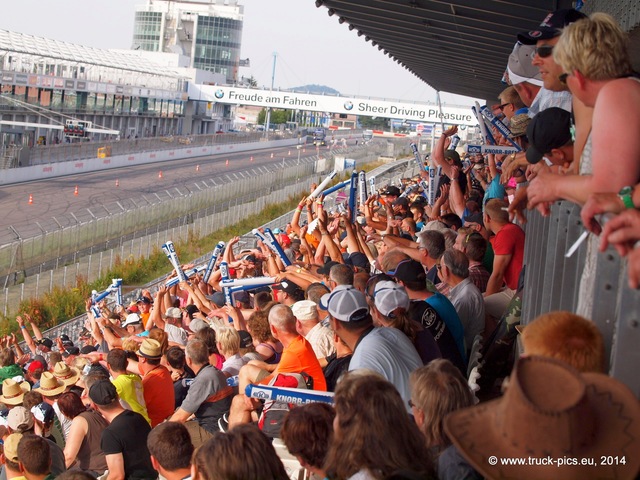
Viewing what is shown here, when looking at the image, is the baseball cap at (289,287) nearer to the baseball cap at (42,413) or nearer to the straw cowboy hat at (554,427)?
the baseball cap at (42,413)

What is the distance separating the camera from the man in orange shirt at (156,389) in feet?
23.5

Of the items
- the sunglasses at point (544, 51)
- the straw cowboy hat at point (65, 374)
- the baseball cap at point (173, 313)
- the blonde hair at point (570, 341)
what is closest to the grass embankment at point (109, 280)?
the baseball cap at point (173, 313)

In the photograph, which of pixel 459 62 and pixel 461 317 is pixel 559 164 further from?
pixel 459 62

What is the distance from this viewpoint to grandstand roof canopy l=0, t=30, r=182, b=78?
217ft

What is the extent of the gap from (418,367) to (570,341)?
5.87 ft

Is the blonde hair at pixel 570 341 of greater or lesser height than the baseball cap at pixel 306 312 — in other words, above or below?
above

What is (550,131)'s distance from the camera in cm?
416

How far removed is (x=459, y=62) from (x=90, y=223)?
1688 cm

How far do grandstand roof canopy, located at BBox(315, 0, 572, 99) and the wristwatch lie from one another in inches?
235

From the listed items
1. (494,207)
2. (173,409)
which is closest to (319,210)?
(494,207)

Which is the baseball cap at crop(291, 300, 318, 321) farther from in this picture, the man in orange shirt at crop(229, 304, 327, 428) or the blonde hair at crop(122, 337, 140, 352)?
the blonde hair at crop(122, 337, 140, 352)

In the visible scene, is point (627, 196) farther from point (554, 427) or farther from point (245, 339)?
point (245, 339)

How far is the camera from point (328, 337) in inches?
260

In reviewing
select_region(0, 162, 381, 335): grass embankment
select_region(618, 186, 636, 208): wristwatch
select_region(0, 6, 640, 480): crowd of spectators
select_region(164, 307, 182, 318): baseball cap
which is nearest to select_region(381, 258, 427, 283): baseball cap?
select_region(0, 6, 640, 480): crowd of spectators
